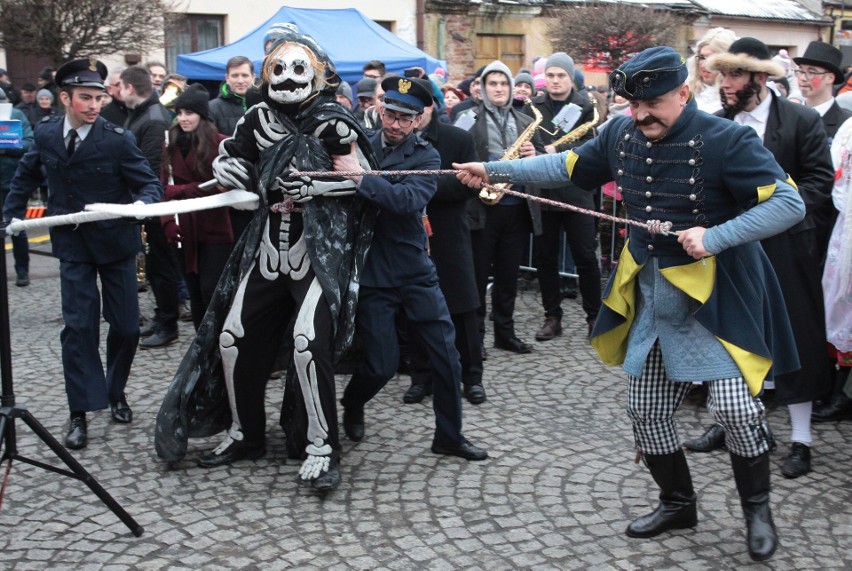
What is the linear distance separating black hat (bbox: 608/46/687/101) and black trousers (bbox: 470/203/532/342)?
3239mm

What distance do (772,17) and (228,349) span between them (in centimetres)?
2736

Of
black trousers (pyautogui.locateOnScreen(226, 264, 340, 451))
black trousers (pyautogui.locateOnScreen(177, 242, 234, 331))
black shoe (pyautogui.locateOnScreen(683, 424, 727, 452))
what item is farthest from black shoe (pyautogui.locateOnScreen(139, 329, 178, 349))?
black shoe (pyautogui.locateOnScreen(683, 424, 727, 452))

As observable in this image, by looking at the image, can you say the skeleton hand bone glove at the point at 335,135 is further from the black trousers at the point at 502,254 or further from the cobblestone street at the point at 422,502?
the black trousers at the point at 502,254

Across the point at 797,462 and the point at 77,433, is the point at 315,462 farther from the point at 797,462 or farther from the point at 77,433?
the point at 797,462

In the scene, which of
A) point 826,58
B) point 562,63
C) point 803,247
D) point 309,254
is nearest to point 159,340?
point 309,254

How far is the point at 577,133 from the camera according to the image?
24.7 feet

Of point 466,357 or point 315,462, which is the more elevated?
point 466,357

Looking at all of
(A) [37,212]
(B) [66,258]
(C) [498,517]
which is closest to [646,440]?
(C) [498,517]

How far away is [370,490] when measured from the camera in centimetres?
468

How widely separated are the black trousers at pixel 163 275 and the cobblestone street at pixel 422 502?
58.4 inches

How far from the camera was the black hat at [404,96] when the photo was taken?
495cm

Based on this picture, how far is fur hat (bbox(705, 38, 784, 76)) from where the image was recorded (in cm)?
A: 492

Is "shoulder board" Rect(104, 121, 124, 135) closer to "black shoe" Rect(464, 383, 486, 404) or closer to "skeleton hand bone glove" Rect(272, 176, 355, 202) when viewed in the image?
"skeleton hand bone glove" Rect(272, 176, 355, 202)

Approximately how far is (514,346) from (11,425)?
394cm
